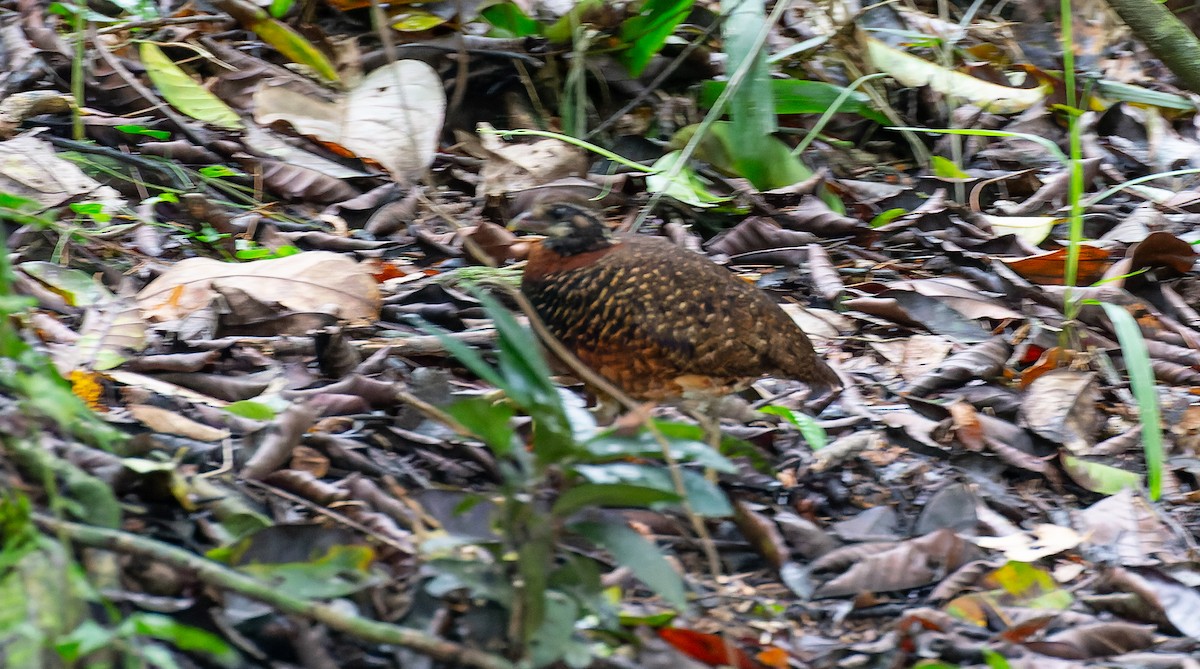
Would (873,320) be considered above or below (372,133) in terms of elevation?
below

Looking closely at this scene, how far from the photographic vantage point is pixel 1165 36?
5.30 metres

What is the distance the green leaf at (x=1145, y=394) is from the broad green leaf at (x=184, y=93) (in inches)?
146

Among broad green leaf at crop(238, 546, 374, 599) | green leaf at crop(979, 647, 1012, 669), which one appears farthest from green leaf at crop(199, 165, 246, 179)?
green leaf at crop(979, 647, 1012, 669)

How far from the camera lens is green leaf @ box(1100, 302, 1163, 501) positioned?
10.5ft

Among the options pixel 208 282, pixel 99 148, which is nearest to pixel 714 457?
pixel 208 282

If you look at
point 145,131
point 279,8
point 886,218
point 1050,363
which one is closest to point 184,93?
point 145,131

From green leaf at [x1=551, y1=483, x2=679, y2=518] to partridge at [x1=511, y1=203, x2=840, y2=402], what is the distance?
4.13 ft

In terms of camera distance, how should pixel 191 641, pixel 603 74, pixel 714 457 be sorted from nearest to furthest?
pixel 191 641
pixel 714 457
pixel 603 74

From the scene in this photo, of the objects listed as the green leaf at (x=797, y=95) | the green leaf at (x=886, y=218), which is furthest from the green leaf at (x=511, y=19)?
the green leaf at (x=886, y=218)

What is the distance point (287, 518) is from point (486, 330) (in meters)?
1.41

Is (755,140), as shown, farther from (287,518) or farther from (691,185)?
(287,518)

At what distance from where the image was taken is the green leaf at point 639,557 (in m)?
2.24

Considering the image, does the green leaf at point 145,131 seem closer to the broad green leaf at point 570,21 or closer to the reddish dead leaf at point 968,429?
the broad green leaf at point 570,21

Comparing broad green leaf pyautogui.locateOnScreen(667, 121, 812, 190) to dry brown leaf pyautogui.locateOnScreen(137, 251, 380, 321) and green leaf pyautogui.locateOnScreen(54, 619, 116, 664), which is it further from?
green leaf pyautogui.locateOnScreen(54, 619, 116, 664)
